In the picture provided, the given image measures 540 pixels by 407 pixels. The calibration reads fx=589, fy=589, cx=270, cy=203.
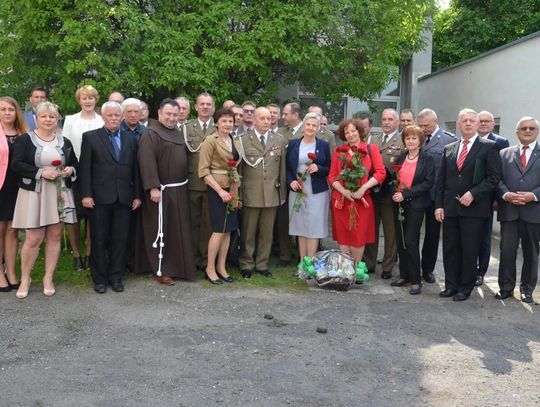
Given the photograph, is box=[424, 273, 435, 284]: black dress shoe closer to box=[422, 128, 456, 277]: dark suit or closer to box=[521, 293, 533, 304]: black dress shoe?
box=[422, 128, 456, 277]: dark suit

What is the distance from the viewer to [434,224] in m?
6.80

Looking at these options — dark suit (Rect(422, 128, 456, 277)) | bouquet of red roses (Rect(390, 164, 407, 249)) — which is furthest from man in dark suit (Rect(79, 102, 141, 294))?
dark suit (Rect(422, 128, 456, 277))

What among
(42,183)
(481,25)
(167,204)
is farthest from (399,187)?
(481,25)

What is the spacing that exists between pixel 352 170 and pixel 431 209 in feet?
3.34

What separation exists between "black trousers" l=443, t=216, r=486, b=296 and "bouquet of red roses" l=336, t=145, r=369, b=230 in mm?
997

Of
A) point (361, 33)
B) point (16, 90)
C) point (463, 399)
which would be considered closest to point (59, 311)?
point (463, 399)

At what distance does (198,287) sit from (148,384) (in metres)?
2.51

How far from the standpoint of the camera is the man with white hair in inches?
263

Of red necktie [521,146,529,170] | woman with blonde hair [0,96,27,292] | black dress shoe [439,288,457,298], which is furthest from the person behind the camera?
black dress shoe [439,288,457,298]

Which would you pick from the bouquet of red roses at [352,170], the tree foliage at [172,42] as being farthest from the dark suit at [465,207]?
the tree foliage at [172,42]

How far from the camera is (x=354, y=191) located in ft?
21.9

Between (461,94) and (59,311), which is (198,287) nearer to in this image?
(59,311)

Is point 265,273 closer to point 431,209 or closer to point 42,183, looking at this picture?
point 431,209

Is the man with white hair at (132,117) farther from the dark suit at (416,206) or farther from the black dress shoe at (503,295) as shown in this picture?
the black dress shoe at (503,295)
